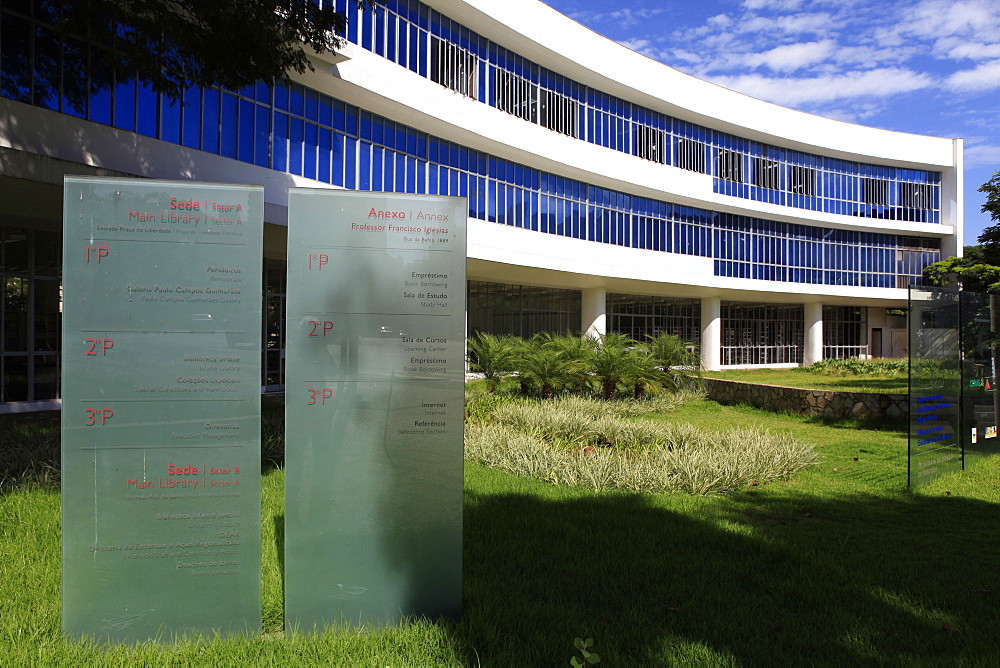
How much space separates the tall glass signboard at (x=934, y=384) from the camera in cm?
759

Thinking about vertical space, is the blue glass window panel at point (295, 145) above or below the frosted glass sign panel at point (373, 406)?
above

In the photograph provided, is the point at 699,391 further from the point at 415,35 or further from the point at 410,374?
the point at 410,374

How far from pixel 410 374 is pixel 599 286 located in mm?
23971

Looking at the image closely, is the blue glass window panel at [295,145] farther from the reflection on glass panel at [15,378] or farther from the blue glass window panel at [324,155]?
the reflection on glass panel at [15,378]

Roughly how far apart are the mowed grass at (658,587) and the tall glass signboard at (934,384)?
0.81 metres

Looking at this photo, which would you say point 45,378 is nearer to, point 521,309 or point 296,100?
point 296,100

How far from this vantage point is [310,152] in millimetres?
16141

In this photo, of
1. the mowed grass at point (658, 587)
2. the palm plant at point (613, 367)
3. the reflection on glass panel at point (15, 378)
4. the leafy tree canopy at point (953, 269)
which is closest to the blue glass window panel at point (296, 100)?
the reflection on glass panel at point (15, 378)

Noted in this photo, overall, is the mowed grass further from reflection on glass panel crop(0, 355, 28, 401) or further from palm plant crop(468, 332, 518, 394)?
palm plant crop(468, 332, 518, 394)

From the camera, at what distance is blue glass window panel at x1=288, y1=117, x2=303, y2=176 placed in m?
15.7

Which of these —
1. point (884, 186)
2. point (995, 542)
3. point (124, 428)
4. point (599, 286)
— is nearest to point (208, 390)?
point (124, 428)

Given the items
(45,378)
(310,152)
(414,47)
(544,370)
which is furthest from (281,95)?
(544,370)

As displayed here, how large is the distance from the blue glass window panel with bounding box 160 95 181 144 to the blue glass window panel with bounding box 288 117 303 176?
278 centimetres

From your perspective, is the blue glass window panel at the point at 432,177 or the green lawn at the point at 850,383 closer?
the green lawn at the point at 850,383
